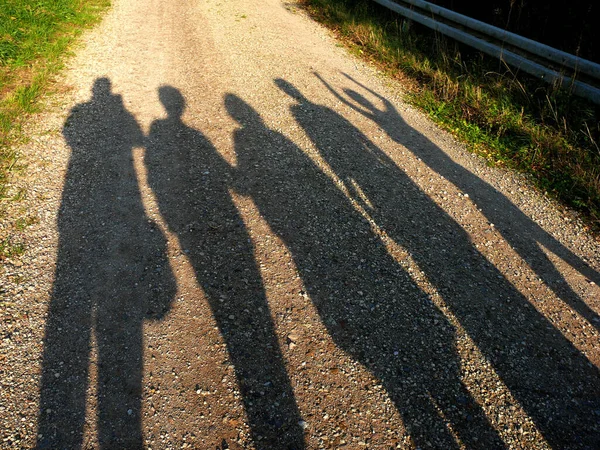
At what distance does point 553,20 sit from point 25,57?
8.83m

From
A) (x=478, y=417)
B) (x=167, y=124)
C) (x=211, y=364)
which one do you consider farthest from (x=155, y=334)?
(x=167, y=124)

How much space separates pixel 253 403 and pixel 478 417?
1.45 metres

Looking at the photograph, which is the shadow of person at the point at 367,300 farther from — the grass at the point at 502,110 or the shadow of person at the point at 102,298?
the grass at the point at 502,110

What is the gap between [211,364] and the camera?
314cm

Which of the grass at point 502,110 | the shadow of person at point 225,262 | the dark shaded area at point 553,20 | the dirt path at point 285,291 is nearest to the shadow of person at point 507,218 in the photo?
the dirt path at point 285,291

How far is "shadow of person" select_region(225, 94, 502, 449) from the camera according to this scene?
2.92m

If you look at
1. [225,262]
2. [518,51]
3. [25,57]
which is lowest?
[225,262]

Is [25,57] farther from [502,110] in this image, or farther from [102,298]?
[502,110]

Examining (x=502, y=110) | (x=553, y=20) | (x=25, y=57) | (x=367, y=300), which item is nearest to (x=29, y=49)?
(x=25, y=57)

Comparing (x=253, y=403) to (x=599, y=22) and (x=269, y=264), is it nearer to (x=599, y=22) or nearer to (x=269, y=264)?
(x=269, y=264)

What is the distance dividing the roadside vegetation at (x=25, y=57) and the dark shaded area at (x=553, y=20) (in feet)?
24.3

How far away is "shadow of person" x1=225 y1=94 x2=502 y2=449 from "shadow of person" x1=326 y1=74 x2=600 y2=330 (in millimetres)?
1202

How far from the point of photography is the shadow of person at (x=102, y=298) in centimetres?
280

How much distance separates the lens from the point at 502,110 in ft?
20.8
